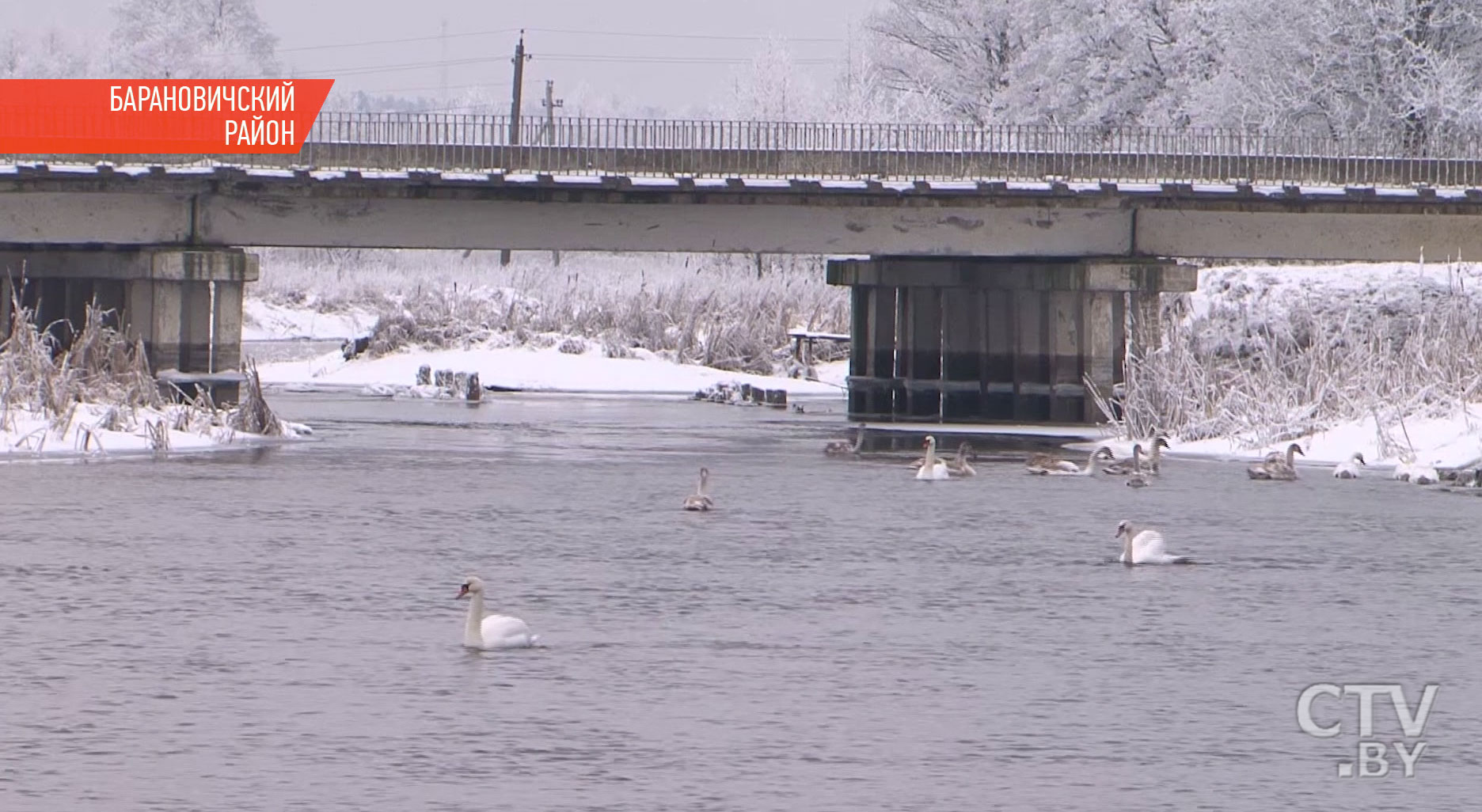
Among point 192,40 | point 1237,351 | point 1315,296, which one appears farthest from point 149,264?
point 192,40

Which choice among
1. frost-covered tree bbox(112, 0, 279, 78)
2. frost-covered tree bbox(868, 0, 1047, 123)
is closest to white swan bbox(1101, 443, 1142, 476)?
frost-covered tree bbox(868, 0, 1047, 123)

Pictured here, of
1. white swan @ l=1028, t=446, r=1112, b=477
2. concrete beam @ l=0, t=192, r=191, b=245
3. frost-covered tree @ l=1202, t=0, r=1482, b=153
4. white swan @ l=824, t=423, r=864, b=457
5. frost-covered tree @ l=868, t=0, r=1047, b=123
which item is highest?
frost-covered tree @ l=868, t=0, r=1047, b=123

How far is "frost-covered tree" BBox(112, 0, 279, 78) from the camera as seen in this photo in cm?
11581

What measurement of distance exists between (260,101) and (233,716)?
47001 millimetres

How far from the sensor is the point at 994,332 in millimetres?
52781

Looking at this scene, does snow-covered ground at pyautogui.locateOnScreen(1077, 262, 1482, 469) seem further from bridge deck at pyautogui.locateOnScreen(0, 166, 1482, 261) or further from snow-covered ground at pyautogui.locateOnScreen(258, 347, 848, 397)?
snow-covered ground at pyautogui.locateOnScreen(258, 347, 848, 397)

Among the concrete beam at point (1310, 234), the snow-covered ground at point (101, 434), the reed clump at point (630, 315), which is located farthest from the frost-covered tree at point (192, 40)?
the snow-covered ground at point (101, 434)

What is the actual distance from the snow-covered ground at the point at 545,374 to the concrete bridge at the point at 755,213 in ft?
44.7

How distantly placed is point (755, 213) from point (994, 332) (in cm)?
618

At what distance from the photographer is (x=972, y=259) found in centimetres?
5244

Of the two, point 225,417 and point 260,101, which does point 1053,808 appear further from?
point 260,101

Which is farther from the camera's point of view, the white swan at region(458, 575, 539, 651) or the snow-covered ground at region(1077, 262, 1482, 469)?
the snow-covered ground at region(1077, 262, 1482, 469)
